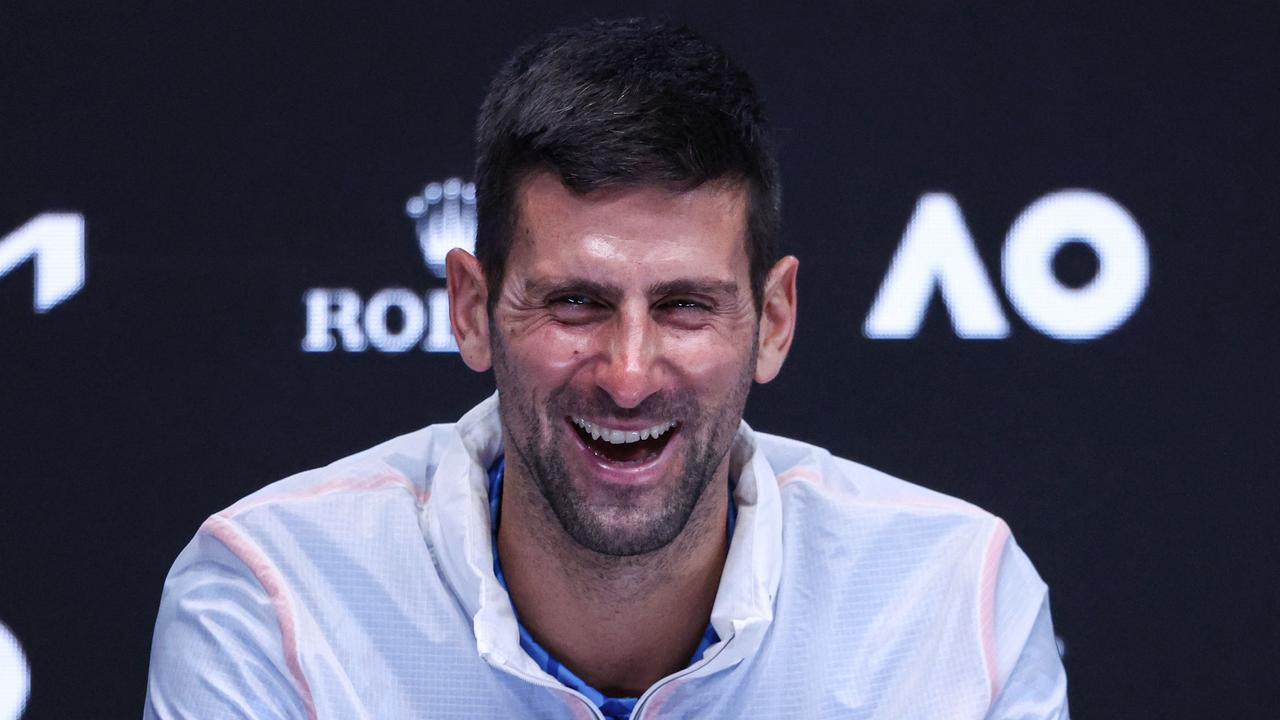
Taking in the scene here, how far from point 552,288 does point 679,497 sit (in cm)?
25

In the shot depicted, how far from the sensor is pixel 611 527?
1.46m

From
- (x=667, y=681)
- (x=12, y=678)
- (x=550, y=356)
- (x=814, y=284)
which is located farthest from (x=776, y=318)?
(x=12, y=678)

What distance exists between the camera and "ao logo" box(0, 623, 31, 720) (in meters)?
→ 2.14

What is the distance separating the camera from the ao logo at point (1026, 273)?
7.03 feet

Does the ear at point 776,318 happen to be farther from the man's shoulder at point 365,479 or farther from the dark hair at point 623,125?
the man's shoulder at point 365,479

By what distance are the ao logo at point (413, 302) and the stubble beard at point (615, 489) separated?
2.24 feet

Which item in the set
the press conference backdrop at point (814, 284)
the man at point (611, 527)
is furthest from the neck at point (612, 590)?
the press conference backdrop at point (814, 284)

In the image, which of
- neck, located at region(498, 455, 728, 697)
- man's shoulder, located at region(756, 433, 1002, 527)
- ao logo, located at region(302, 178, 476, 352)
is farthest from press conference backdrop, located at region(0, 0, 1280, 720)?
neck, located at region(498, 455, 728, 697)

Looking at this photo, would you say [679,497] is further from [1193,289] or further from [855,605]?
[1193,289]

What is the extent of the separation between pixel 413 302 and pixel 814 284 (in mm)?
604

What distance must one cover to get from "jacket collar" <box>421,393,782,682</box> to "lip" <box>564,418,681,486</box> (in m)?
0.18

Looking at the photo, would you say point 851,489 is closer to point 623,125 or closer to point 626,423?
point 626,423

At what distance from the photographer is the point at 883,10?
85.0 inches

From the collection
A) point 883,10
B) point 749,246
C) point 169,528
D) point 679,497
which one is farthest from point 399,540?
point 883,10
